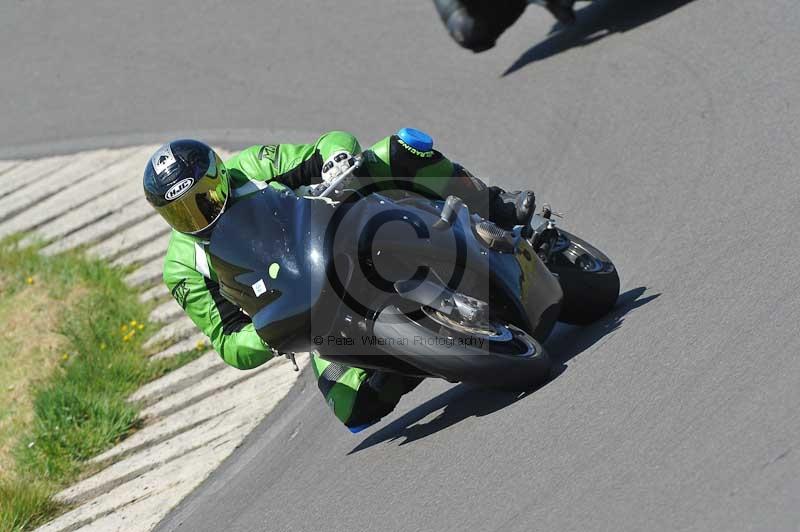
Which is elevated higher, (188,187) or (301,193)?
(188,187)

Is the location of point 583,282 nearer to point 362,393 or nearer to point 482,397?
point 482,397

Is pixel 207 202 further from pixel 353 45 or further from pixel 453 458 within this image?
pixel 353 45

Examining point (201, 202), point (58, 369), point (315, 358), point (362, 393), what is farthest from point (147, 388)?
point (201, 202)

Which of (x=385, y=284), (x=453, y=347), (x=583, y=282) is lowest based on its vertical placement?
(x=583, y=282)

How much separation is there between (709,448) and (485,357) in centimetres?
119

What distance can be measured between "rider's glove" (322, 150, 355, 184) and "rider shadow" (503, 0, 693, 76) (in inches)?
172

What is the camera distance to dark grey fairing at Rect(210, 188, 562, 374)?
537cm

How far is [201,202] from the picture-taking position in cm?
570

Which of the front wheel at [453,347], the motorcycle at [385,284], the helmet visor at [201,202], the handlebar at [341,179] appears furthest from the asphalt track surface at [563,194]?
the helmet visor at [201,202]

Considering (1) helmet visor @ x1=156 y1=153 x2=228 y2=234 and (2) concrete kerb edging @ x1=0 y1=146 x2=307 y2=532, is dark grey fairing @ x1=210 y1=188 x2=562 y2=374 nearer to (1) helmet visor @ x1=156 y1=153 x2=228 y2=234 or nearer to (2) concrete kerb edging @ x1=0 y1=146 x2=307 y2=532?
(1) helmet visor @ x1=156 y1=153 x2=228 y2=234

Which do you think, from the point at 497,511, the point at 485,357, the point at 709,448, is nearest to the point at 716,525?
the point at 709,448

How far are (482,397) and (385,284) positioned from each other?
42.6 inches
